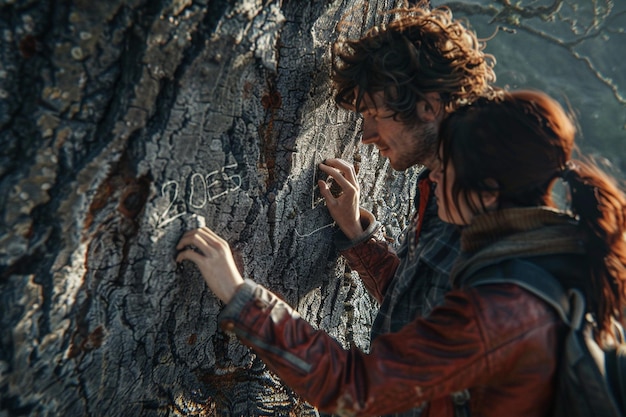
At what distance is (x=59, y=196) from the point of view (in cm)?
138

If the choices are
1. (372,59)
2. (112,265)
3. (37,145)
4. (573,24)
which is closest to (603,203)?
(372,59)

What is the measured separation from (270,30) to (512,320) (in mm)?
1087

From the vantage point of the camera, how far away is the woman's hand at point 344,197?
206 centimetres

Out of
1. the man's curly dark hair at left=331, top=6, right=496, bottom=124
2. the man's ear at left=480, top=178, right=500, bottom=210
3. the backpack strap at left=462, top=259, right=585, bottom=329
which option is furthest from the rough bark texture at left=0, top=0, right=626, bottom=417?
the backpack strap at left=462, top=259, right=585, bottom=329

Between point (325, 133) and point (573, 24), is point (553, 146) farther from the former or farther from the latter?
point (573, 24)

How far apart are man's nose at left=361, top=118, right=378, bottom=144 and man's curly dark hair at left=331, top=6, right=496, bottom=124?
0.23 feet

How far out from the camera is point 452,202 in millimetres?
1581

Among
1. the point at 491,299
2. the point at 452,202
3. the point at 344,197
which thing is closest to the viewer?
the point at 491,299

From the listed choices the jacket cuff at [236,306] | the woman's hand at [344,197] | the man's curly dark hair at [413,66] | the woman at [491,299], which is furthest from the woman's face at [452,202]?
the jacket cuff at [236,306]

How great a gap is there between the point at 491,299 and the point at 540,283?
0.15 meters

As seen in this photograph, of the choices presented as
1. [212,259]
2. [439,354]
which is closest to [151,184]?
[212,259]

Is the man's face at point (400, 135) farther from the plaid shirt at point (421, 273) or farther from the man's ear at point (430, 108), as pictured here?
the plaid shirt at point (421, 273)

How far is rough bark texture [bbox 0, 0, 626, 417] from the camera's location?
1331 millimetres

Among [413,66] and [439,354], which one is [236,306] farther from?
[413,66]
